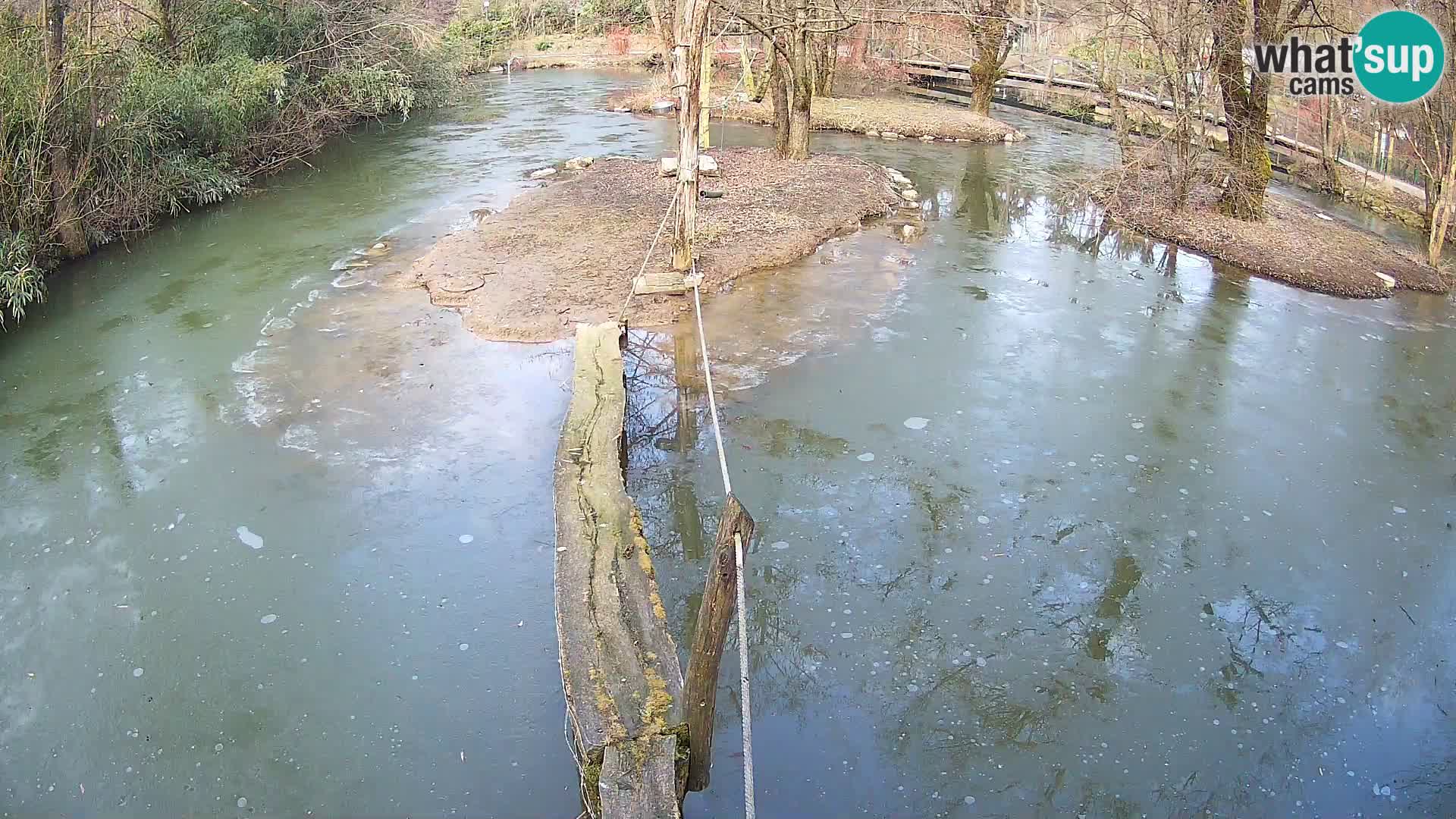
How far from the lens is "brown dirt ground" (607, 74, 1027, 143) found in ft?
57.3

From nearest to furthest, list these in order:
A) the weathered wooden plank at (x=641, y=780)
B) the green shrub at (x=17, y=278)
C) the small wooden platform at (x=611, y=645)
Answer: the weathered wooden plank at (x=641, y=780)
the small wooden platform at (x=611, y=645)
the green shrub at (x=17, y=278)

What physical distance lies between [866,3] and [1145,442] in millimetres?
13842

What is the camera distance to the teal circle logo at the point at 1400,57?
33.1ft

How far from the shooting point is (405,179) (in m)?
14.1

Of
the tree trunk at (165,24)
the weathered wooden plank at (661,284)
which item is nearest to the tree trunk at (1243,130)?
the weathered wooden plank at (661,284)

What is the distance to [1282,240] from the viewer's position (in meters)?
10.6

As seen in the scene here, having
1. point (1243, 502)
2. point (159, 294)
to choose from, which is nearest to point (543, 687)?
point (1243, 502)

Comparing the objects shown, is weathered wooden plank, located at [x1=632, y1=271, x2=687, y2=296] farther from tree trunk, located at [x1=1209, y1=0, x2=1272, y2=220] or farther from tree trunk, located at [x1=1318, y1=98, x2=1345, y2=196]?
tree trunk, located at [x1=1318, y1=98, x2=1345, y2=196]

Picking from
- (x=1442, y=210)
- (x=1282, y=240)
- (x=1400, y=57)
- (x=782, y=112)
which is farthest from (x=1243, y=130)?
(x=782, y=112)

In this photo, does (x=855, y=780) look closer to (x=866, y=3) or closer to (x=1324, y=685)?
(x=1324, y=685)

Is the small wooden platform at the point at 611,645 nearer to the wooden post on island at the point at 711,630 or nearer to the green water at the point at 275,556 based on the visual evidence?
the wooden post on island at the point at 711,630

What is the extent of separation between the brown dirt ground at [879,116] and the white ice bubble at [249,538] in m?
12.8

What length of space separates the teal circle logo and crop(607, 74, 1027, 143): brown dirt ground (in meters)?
6.64

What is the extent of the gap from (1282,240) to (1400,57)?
2.31m
